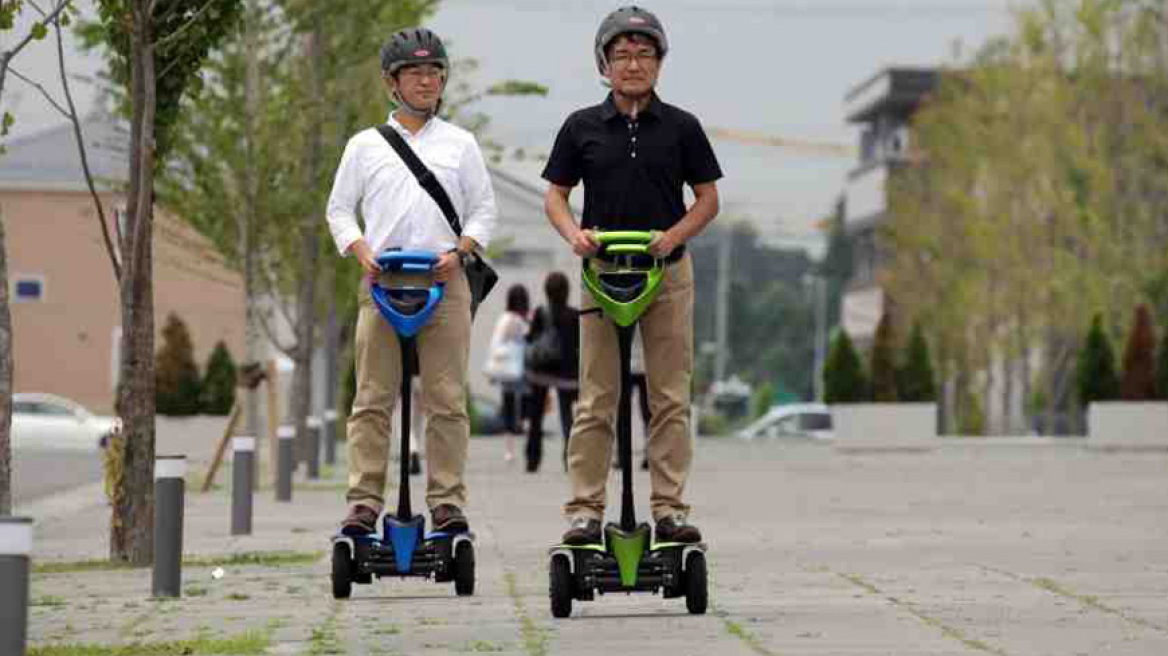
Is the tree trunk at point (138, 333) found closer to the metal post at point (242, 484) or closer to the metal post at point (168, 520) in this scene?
the metal post at point (242, 484)

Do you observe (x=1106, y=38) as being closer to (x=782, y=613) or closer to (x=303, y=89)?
(x=303, y=89)

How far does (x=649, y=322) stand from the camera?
1042cm

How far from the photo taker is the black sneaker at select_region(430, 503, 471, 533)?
11.4 metres

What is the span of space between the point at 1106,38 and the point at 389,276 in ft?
128

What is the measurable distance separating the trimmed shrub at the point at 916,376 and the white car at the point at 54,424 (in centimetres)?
1869

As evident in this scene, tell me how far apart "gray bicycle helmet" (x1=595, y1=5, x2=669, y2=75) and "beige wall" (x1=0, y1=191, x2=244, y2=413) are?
56312mm

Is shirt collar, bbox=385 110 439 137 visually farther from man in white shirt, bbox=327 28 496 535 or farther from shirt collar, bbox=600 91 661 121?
shirt collar, bbox=600 91 661 121

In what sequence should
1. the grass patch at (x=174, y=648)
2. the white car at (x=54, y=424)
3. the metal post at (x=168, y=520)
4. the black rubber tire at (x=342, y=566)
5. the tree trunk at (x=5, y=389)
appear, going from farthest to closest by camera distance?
the white car at (x=54, y=424), the metal post at (x=168, y=520), the black rubber tire at (x=342, y=566), the tree trunk at (x=5, y=389), the grass patch at (x=174, y=648)

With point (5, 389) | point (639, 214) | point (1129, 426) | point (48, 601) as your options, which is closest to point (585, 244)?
point (639, 214)

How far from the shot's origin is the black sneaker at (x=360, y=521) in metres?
11.2

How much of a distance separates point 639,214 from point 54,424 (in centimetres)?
4506

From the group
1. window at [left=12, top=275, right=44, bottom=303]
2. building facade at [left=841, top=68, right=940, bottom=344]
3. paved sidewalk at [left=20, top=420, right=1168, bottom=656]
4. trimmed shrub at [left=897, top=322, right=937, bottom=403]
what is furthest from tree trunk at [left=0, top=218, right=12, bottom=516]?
building facade at [left=841, top=68, right=940, bottom=344]

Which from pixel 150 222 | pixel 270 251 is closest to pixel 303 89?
pixel 270 251

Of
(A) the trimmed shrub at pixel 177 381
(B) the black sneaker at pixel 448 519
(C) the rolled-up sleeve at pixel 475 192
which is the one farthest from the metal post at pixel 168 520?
(A) the trimmed shrub at pixel 177 381
